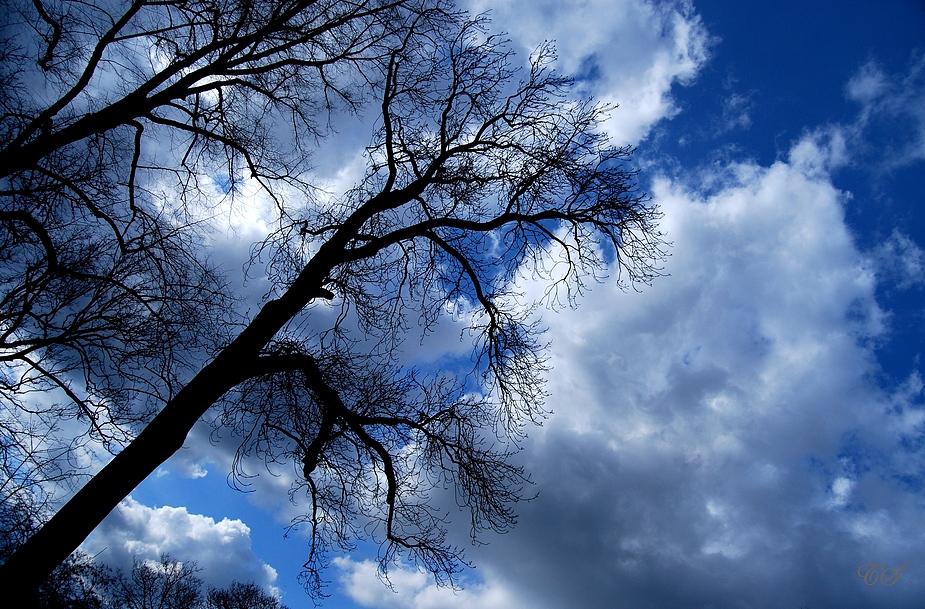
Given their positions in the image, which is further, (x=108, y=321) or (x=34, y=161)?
(x=108, y=321)

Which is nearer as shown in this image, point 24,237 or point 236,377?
point 236,377

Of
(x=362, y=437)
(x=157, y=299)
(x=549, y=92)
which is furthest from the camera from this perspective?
(x=549, y=92)

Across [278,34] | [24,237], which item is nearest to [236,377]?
[24,237]

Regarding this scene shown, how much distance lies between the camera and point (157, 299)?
5922 mm

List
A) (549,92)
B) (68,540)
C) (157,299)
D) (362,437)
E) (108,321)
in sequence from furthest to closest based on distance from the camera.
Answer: (549,92) → (362,437) → (157,299) → (108,321) → (68,540)

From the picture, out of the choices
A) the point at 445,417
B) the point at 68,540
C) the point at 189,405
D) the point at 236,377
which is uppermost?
the point at 445,417

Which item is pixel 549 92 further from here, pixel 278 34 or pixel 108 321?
pixel 108 321

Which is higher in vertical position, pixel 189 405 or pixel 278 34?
pixel 278 34

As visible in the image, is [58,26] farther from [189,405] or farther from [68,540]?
[68,540]

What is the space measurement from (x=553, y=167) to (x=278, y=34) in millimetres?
3845

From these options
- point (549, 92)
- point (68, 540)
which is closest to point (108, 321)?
point (68, 540)

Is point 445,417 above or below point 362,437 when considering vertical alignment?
above

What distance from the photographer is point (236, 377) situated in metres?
5.05

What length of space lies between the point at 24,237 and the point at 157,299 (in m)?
1.43
